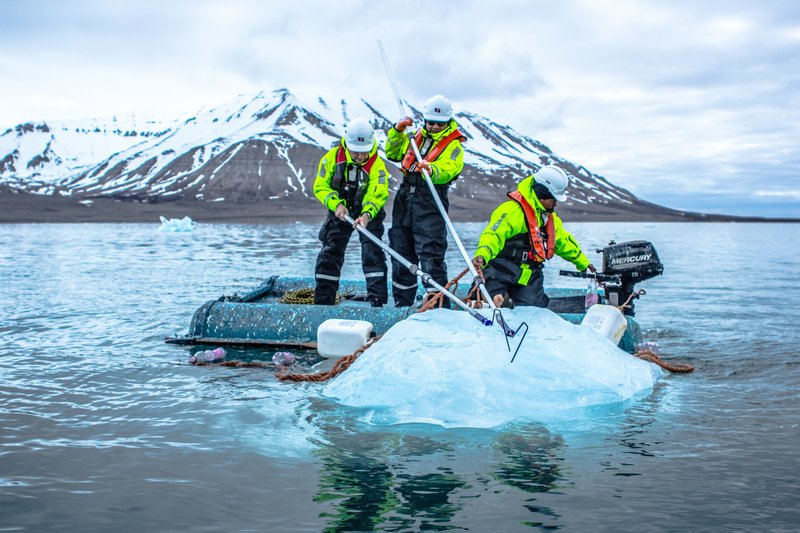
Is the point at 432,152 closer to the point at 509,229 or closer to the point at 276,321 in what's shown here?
the point at 509,229

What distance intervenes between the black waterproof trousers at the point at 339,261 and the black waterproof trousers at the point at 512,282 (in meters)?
1.62

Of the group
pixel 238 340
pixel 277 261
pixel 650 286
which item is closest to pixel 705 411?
pixel 238 340

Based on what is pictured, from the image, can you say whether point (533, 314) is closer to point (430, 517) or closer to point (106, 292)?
point (430, 517)

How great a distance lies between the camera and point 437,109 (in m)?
7.74

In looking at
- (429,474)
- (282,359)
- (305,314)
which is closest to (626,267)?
(305,314)

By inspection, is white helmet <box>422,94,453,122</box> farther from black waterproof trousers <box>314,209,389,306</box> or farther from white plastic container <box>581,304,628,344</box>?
white plastic container <box>581,304,628,344</box>

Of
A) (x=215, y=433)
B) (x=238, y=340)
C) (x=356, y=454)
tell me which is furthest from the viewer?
(x=238, y=340)

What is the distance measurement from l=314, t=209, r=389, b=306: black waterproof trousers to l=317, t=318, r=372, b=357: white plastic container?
1.38 meters

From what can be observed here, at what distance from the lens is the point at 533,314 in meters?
5.94

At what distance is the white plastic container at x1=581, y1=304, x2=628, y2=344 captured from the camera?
6.74 m

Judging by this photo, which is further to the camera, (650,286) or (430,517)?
(650,286)

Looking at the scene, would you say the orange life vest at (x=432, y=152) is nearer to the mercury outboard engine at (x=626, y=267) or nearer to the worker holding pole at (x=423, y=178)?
the worker holding pole at (x=423, y=178)

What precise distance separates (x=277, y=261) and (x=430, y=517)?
65.0ft

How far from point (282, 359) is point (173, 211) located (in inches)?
4132
